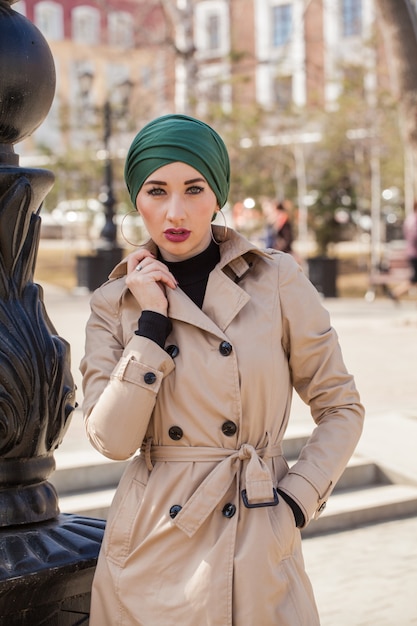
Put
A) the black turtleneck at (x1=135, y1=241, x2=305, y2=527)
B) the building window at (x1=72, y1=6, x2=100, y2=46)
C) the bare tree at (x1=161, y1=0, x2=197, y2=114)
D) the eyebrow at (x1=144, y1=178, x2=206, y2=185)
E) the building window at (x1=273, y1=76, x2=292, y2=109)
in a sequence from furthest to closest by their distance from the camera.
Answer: the building window at (x1=72, y1=6, x2=100, y2=46), the building window at (x1=273, y1=76, x2=292, y2=109), the bare tree at (x1=161, y1=0, x2=197, y2=114), the black turtleneck at (x1=135, y1=241, x2=305, y2=527), the eyebrow at (x1=144, y1=178, x2=206, y2=185)

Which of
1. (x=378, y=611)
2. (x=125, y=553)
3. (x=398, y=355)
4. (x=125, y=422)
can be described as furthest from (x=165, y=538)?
(x=398, y=355)

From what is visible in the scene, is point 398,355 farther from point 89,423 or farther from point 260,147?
point 260,147

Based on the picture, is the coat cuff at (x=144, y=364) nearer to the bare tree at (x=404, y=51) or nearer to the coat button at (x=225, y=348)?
the coat button at (x=225, y=348)

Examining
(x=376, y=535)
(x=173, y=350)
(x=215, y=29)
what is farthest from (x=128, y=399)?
(x=215, y=29)

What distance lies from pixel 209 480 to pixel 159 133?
0.78 meters

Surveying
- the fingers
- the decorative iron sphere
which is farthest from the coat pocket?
the decorative iron sphere

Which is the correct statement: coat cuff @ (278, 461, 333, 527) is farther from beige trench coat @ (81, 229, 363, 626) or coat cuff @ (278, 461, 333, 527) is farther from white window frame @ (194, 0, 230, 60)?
white window frame @ (194, 0, 230, 60)

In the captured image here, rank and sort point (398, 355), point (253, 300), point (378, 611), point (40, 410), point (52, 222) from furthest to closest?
point (52, 222) < point (398, 355) < point (378, 611) < point (40, 410) < point (253, 300)

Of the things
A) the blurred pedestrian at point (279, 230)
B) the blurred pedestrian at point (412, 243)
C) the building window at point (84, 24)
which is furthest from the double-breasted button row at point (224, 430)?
the building window at point (84, 24)

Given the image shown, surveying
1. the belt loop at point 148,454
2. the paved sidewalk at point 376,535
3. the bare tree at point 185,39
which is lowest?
the paved sidewalk at point 376,535

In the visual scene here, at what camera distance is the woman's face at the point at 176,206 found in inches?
92.0

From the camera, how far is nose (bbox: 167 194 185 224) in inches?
91.9

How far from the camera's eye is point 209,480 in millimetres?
2266

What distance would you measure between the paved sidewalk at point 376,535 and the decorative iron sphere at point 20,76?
235 centimetres
